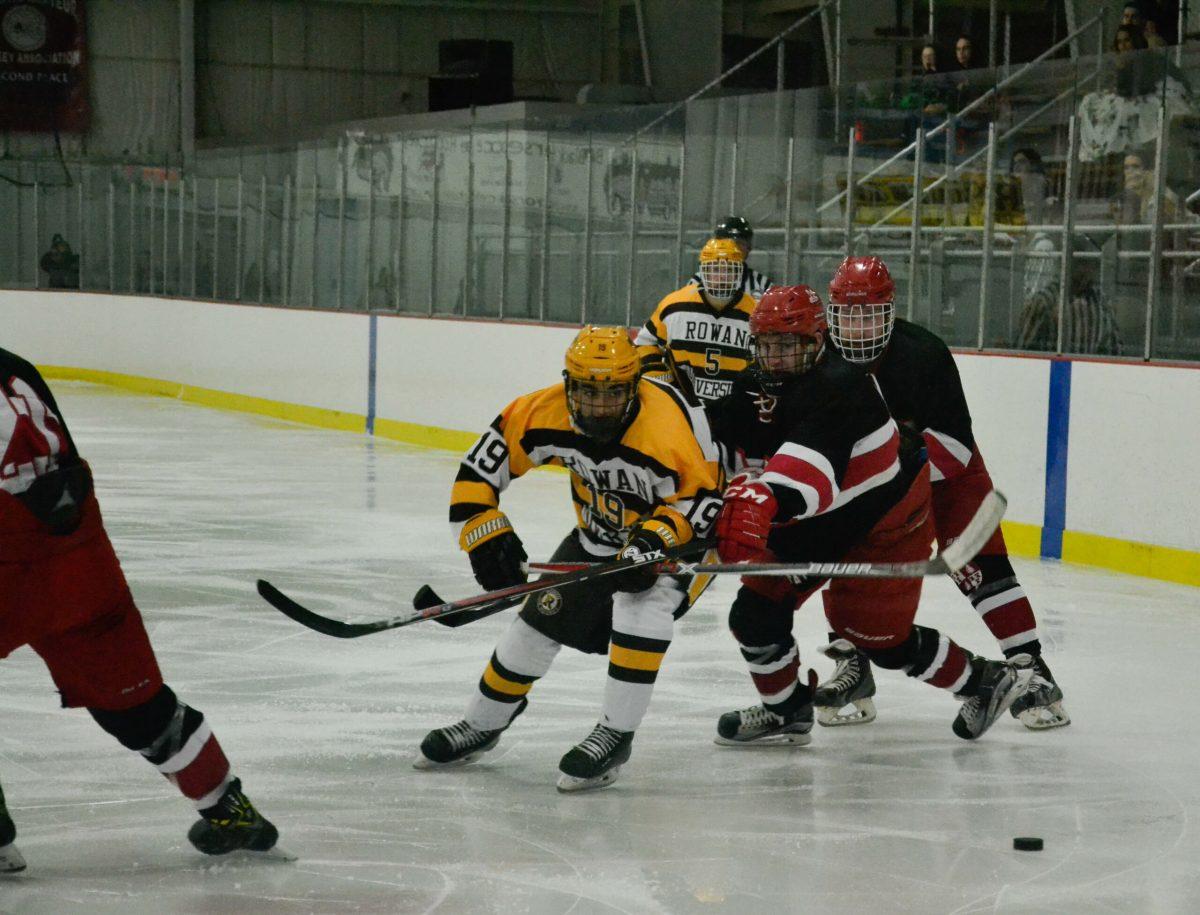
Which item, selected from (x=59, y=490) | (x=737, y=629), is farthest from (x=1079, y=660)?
(x=59, y=490)

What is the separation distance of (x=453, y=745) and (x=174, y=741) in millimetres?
923

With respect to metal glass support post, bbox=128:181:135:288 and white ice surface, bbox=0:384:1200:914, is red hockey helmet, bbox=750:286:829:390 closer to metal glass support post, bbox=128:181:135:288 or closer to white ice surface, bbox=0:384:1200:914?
white ice surface, bbox=0:384:1200:914

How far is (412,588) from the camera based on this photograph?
6.16 m

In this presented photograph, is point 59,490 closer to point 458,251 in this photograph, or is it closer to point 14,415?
point 14,415

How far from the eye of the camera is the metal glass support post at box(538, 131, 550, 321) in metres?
11.1

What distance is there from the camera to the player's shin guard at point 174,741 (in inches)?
115

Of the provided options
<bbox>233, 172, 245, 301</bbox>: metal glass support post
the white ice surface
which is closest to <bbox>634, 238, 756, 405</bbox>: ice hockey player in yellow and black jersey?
the white ice surface

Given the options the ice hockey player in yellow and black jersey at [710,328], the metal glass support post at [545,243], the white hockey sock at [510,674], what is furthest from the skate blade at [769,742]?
the metal glass support post at [545,243]

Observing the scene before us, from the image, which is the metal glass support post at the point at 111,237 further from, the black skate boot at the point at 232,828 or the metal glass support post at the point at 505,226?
the black skate boot at the point at 232,828

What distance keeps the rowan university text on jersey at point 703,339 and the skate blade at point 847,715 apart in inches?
83.7

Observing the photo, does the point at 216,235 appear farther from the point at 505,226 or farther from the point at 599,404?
the point at 599,404

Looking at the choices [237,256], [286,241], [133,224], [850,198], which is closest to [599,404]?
[850,198]

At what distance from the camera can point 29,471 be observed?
2770mm

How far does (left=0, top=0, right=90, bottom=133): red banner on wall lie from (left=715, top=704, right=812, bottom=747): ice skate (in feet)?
55.1
